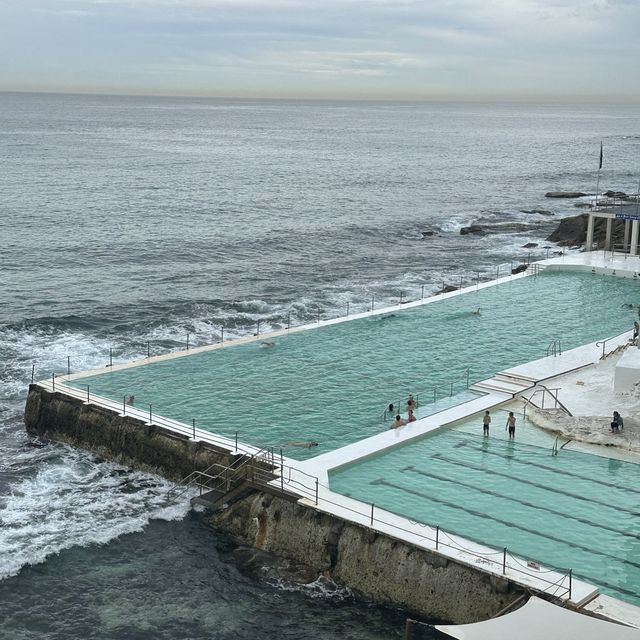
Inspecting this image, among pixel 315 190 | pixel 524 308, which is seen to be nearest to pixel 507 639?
pixel 524 308

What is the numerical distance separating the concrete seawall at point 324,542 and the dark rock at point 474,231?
192 feet

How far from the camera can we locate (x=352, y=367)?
37.6 meters

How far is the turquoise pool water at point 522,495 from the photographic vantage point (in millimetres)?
23672

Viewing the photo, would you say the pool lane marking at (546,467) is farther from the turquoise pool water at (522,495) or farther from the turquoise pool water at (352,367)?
the turquoise pool water at (352,367)

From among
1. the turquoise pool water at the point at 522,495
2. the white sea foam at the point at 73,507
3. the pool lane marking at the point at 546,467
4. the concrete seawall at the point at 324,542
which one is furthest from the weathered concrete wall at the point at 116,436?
the pool lane marking at the point at 546,467

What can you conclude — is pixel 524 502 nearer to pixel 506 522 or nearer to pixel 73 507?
pixel 506 522

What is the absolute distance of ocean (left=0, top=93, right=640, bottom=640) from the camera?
80.6ft

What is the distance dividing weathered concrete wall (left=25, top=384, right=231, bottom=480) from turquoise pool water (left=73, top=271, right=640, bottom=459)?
1312 mm

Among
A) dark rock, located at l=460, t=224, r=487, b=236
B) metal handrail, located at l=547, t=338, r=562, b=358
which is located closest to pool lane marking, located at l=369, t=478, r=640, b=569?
metal handrail, located at l=547, t=338, r=562, b=358

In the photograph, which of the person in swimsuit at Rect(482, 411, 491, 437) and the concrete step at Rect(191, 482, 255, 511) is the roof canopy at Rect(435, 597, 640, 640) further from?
the person in swimsuit at Rect(482, 411, 491, 437)

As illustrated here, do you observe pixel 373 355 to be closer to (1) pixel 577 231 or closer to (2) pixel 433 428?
(2) pixel 433 428

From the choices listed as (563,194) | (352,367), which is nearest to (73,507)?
(352,367)

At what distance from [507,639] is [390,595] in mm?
6191

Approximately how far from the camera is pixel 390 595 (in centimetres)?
2420
